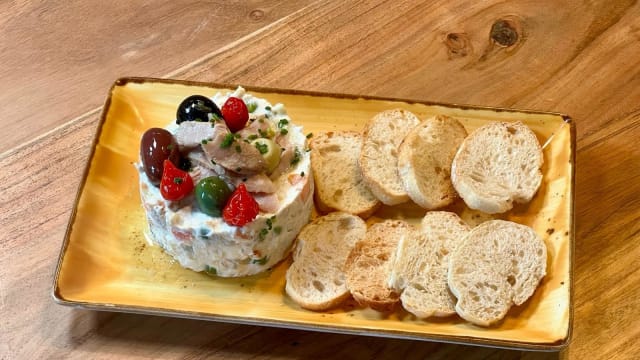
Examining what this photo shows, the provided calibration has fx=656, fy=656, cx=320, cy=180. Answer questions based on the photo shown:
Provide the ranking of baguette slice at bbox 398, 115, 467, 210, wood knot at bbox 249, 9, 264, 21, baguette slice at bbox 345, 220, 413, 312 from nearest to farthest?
baguette slice at bbox 345, 220, 413, 312, baguette slice at bbox 398, 115, 467, 210, wood knot at bbox 249, 9, 264, 21

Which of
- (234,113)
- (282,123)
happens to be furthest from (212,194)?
(282,123)

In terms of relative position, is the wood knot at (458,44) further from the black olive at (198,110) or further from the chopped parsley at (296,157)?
the black olive at (198,110)

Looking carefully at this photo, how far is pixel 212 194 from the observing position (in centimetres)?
209

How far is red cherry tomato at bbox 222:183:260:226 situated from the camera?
2090mm

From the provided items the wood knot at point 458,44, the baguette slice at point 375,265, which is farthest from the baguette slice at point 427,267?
the wood knot at point 458,44

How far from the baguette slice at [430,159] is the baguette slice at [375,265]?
151 millimetres

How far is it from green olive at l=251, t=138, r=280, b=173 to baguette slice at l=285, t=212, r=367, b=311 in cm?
29

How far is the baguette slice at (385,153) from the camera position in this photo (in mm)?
2475

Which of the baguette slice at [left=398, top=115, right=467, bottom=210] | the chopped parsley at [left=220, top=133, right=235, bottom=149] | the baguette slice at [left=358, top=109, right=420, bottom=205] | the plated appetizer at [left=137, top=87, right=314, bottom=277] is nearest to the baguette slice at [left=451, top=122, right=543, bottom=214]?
the baguette slice at [left=398, top=115, right=467, bottom=210]

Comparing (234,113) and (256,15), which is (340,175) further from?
(256,15)

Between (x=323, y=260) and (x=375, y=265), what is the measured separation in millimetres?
192

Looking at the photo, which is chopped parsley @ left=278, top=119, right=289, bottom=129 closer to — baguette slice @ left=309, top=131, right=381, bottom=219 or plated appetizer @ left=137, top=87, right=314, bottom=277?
plated appetizer @ left=137, top=87, right=314, bottom=277

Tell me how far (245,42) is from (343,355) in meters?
1.62

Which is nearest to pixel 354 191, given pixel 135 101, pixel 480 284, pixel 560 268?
pixel 480 284
